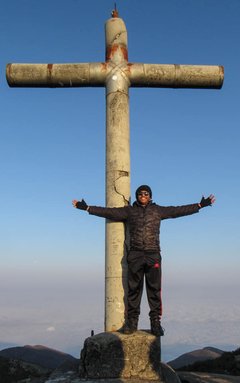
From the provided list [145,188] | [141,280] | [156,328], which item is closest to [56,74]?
[145,188]

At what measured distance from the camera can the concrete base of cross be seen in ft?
22.8

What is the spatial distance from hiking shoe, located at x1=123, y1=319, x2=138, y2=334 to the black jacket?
1.35 m

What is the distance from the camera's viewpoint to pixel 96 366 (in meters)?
7.02

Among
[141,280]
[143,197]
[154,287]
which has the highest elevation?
[143,197]

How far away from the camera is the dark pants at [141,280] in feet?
24.7

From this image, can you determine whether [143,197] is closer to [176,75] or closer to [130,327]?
[130,327]

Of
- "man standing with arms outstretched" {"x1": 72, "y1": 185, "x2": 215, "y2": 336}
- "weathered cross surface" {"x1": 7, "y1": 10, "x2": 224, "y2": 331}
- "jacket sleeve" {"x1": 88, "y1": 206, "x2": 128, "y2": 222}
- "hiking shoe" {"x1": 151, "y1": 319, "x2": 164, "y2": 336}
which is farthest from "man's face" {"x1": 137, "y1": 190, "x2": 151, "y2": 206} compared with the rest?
"hiking shoe" {"x1": 151, "y1": 319, "x2": 164, "y2": 336}

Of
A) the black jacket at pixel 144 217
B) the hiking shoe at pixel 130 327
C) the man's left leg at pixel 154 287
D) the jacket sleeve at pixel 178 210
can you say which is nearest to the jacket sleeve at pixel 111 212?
the black jacket at pixel 144 217

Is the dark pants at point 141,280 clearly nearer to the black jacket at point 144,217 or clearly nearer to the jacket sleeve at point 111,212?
the black jacket at point 144,217

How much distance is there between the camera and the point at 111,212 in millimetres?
8016

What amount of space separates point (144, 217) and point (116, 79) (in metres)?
3.26

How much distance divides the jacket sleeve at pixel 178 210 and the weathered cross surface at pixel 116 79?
2.73ft

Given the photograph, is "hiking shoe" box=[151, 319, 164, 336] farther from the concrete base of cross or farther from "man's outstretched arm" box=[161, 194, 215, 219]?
"man's outstretched arm" box=[161, 194, 215, 219]

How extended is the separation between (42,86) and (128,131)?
2326 millimetres
